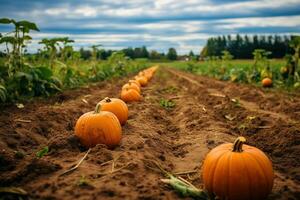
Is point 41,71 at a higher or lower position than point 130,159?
higher

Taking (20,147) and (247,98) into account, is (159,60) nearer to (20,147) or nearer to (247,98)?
(247,98)

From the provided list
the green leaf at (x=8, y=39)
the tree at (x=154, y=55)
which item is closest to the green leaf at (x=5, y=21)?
the green leaf at (x=8, y=39)

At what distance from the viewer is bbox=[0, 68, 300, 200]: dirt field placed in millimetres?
4027

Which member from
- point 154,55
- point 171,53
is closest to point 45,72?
point 154,55

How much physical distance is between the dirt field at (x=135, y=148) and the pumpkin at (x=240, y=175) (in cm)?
40

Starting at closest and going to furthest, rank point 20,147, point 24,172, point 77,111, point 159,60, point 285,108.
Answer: point 24,172, point 20,147, point 77,111, point 285,108, point 159,60

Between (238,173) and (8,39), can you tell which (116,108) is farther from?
(8,39)

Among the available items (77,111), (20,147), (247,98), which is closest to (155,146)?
(20,147)

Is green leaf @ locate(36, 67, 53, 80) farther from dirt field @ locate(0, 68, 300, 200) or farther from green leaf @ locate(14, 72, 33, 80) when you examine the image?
green leaf @ locate(14, 72, 33, 80)

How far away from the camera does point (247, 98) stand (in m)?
14.3

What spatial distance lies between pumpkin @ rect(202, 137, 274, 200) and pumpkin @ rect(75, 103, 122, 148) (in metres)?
2.12

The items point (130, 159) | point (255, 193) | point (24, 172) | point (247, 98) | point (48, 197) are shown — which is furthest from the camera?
point (247, 98)

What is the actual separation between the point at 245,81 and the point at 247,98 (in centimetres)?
1014

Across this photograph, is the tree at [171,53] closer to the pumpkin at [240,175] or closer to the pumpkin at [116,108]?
the pumpkin at [116,108]
